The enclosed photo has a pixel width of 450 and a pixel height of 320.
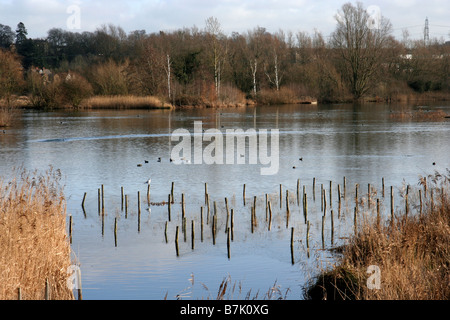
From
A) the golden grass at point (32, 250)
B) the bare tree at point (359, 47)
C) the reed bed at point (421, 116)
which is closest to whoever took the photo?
the golden grass at point (32, 250)

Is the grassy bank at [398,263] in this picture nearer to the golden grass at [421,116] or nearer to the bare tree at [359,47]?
the golden grass at [421,116]

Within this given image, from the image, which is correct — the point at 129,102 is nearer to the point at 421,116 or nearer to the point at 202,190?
the point at 421,116

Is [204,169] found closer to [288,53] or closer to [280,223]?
[280,223]

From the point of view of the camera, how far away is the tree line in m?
59.4

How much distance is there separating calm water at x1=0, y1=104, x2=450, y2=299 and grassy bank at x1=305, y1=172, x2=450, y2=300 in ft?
2.28

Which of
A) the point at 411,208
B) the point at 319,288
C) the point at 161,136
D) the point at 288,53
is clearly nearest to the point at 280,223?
the point at 411,208

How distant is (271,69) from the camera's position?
2746 inches

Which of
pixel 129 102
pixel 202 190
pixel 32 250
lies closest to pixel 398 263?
pixel 32 250

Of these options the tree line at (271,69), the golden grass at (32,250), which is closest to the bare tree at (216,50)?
the tree line at (271,69)

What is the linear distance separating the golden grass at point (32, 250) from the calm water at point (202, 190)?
677mm

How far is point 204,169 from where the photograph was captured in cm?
1953

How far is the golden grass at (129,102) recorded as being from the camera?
186 feet

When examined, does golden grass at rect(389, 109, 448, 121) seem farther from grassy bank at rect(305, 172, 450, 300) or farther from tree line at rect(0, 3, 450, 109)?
grassy bank at rect(305, 172, 450, 300)
